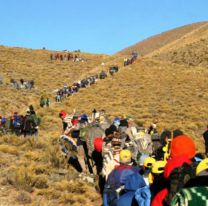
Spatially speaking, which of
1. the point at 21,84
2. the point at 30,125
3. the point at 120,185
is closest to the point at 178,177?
the point at 120,185

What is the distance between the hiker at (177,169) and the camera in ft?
16.2

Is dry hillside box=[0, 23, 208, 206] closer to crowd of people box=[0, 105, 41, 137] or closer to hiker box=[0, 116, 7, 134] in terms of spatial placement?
crowd of people box=[0, 105, 41, 137]

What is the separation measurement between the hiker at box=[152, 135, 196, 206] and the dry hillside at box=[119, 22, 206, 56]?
149543mm

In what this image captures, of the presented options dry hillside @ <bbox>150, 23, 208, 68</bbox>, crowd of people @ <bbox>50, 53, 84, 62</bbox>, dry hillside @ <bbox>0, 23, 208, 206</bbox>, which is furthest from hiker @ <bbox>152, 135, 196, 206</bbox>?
crowd of people @ <bbox>50, 53, 84, 62</bbox>

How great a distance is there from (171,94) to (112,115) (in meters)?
12.6

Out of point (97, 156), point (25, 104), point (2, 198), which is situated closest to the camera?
point (2, 198)

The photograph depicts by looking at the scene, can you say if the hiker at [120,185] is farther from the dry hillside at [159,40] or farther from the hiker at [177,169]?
the dry hillside at [159,40]

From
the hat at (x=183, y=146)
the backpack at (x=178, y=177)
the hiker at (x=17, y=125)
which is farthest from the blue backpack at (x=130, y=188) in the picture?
the hiker at (x=17, y=125)

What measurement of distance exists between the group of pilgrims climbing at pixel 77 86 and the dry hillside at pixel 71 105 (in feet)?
2.89

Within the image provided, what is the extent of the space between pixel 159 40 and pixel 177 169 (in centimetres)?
16456

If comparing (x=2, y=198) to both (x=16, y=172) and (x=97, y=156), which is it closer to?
(x=16, y=172)

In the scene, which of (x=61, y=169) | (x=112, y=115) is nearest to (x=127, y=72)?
(x=112, y=115)

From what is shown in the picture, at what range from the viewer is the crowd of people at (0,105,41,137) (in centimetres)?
1953

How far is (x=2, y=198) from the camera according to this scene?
1128cm
